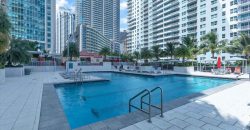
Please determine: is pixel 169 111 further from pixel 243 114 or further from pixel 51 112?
pixel 51 112

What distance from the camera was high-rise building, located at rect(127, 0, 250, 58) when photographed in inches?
1759

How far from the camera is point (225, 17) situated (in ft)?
152

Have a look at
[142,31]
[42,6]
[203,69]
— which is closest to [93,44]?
[142,31]

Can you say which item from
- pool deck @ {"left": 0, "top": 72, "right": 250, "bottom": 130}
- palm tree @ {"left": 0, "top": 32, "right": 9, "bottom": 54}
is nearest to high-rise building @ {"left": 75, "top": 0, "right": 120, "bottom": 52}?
palm tree @ {"left": 0, "top": 32, "right": 9, "bottom": 54}

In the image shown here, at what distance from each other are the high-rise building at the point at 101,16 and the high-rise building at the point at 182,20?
4176 centimetres

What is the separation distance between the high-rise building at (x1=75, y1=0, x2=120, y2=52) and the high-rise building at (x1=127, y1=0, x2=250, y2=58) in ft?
137

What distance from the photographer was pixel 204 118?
175 inches

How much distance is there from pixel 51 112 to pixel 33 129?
1.08 m

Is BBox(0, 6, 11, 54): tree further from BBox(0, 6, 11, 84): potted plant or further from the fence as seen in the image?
the fence

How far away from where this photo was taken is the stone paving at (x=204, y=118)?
3.85m

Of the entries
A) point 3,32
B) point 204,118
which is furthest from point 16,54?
point 204,118

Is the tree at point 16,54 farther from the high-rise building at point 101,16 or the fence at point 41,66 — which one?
the high-rise building at point 101,16

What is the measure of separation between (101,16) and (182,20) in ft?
293

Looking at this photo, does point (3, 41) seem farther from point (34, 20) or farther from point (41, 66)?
point (34, 20)
